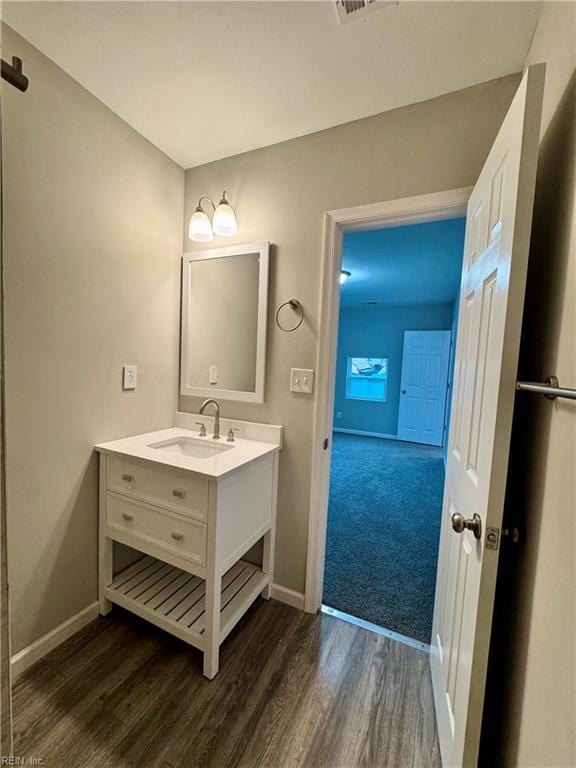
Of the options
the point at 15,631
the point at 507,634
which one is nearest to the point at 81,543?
the point at 15,631

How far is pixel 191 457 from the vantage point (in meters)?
1.55

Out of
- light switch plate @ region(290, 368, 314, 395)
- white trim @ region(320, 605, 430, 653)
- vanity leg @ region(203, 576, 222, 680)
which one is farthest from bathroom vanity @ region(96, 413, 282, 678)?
white trim @ region(320, 605, 430, 653)

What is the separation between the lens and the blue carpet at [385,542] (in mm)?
1772

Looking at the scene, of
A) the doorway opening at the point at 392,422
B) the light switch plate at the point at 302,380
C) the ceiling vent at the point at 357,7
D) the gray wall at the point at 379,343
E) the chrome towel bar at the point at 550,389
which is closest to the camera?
the chrome towel bar at the point at 550,389

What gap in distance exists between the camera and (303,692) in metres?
1.30

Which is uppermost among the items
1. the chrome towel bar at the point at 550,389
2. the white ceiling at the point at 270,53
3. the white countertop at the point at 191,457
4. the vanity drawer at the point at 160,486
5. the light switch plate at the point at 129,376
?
the white ceiling at the point at 270,53

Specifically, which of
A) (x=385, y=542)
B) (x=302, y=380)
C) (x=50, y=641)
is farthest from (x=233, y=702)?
(x=385, y=542)

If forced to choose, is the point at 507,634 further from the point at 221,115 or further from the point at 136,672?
the point at 221,115

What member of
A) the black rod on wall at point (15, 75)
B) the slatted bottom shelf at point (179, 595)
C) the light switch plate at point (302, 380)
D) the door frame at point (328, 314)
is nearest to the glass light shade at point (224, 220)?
the door frame at point (328, 314)

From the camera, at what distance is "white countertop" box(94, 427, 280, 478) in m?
1.35

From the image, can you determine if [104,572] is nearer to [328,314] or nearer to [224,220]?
[328,314]

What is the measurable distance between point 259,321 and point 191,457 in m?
0.79

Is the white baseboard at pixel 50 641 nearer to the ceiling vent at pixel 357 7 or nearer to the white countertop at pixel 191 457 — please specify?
the white countertop at pixel 191 457

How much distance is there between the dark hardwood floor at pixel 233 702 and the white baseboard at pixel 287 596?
0.42ft
